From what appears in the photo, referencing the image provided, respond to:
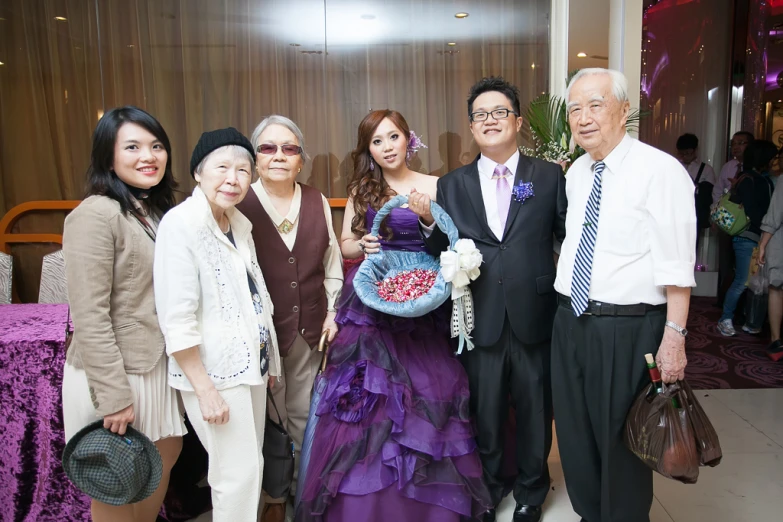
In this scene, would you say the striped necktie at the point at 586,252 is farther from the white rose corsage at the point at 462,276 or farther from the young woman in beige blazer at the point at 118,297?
the young woman in beige blazer at the point at 118,297

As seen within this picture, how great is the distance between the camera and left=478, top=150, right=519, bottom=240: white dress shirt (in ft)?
7.39

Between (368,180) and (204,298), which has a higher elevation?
(368,180)

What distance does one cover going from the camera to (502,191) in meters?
2.28

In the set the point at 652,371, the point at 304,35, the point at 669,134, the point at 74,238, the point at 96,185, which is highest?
the point at 304,35

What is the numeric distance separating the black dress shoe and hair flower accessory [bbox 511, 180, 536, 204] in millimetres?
1312

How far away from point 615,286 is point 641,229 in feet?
0.71

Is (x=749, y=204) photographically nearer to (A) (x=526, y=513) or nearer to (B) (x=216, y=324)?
(A) (x=526, y=513)

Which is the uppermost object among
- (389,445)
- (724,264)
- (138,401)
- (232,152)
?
(232,152)

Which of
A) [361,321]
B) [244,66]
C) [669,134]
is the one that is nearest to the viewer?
[361,321]

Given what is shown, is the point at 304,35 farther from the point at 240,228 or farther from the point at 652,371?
the point at 652,371

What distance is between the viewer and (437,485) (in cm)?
215

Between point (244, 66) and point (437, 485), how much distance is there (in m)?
3.14

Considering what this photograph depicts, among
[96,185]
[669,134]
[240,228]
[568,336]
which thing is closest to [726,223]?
[669,134]

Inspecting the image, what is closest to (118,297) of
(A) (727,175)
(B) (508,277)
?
(B) (508,277)
